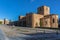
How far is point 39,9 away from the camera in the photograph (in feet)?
168

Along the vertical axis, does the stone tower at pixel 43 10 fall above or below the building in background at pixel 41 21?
above

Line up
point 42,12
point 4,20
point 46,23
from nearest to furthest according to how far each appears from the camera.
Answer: point 46,23, point 42,12, point 4,20

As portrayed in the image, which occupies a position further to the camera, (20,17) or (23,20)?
(20,17)

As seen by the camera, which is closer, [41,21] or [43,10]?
[41,21]

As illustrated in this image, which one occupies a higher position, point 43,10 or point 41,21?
point 43,10

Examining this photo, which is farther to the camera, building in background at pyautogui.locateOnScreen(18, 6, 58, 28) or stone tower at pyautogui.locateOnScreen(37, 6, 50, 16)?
stone tower at pyautogui.locateOnScreen(37, 6, 50, 16)

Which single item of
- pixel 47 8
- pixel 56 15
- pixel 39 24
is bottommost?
pixel 39 24

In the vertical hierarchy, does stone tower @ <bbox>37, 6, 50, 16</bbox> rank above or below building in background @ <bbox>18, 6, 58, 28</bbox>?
above

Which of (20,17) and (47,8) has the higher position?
(47,8)

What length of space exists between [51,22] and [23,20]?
1147cm

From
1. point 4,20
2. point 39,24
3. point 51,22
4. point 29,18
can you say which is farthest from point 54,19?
point 4,20

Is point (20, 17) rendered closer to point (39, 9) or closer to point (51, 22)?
point (39, 9)

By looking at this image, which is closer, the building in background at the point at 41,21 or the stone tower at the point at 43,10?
the building in background at the point at 41,21

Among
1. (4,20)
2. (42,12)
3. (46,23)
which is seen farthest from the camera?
(4,20)
